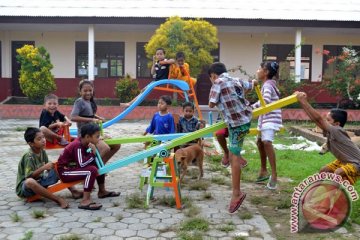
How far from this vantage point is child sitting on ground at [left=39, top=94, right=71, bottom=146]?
621 cm

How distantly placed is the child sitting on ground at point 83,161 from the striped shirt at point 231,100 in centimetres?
140

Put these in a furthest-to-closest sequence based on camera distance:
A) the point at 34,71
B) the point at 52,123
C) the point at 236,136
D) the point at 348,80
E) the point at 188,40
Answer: the point at 34,71 → the point at 188,40 → the point at 348,80 → the point at 52,123 → the point at 236,136

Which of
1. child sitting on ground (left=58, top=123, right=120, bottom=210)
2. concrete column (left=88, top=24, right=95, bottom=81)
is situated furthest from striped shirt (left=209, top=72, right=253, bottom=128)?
concrete column (left=88, top=24, right=95, bottom=81)

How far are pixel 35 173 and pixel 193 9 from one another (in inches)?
525

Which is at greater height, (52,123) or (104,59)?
(104,59)

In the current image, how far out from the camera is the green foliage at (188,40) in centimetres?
1395

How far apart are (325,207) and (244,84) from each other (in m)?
1.51

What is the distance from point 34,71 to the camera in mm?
14641

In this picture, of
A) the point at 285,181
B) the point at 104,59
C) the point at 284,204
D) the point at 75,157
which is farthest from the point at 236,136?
the point at 104,59

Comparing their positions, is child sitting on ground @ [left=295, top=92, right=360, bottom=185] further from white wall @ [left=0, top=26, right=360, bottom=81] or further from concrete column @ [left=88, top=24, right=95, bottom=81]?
white wall @ [left=0, top=26, right=360, bottom=81]

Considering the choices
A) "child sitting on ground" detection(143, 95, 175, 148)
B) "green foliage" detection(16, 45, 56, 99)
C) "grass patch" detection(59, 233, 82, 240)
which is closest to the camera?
"grass patch" detection(59, 233, 82, 240)

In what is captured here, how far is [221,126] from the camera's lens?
4.83 meters

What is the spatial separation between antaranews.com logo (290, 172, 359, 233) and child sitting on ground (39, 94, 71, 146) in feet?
11.7

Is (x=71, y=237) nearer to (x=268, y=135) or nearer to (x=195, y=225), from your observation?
(x=195, y=225)
